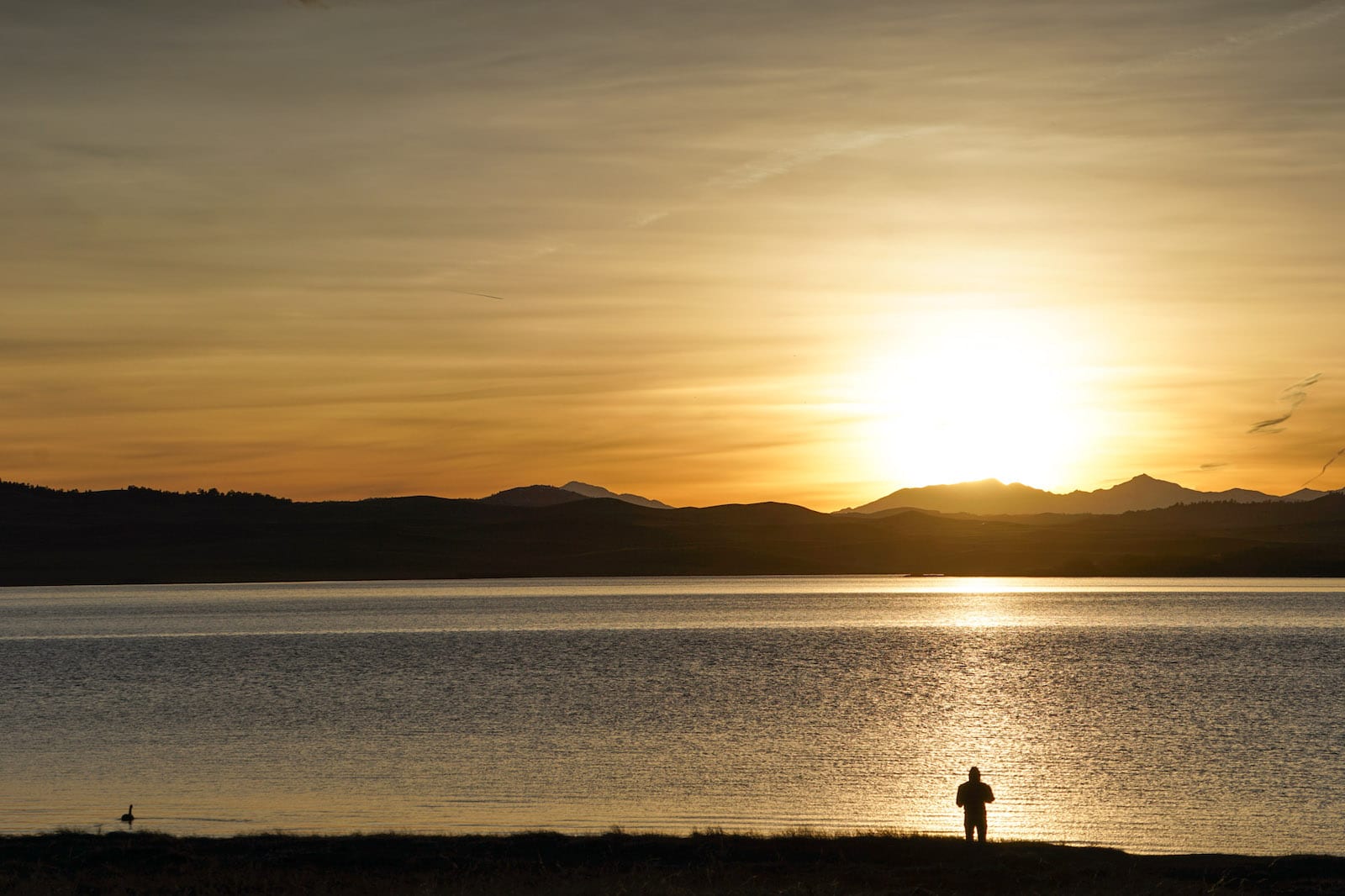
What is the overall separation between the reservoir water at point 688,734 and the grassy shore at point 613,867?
2.92 metres

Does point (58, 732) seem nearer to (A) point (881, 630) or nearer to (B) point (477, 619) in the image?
(A) point (881, 630)

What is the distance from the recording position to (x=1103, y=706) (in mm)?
51406

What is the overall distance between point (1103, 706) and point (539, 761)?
25.2 m

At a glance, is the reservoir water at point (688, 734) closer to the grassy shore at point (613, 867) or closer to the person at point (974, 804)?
the person at point (974, 804)

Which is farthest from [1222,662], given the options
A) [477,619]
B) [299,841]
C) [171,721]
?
[477,619]

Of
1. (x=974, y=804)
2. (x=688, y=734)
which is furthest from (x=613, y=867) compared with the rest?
(x=688, y=734)

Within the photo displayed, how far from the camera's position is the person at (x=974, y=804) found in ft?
83.0

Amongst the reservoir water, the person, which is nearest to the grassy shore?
the person

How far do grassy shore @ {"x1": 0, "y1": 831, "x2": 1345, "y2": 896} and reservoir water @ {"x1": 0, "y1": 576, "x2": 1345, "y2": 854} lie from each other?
2919mm

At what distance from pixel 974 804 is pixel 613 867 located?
7256 mm

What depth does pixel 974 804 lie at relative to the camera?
998 inches

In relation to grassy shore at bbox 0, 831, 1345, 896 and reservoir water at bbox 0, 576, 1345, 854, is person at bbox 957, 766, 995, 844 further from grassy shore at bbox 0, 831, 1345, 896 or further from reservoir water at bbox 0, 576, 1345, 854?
reservoir water at bbox 0, 576, 1345, 854

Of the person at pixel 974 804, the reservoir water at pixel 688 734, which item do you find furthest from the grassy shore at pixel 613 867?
the reservoir water at pixel 688 734

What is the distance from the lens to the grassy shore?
21.4 meters
